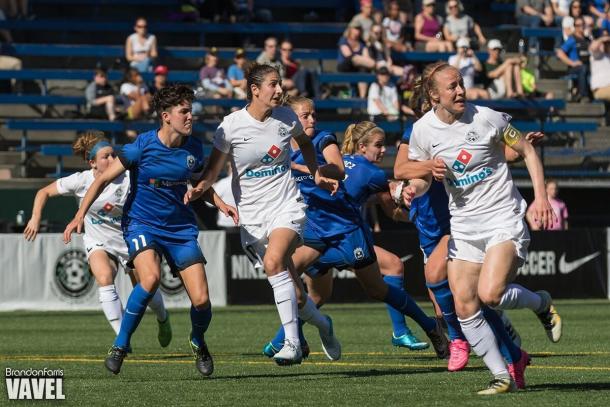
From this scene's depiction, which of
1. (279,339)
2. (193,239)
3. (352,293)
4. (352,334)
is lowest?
(352,293)

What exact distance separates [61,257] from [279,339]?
1016 cm

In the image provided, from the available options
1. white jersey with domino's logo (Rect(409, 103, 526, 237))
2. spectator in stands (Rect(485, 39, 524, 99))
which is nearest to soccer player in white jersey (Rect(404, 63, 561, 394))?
white jersey with domino's logo (Rect(409, 103, 526, 237))

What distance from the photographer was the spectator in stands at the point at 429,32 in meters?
28.7

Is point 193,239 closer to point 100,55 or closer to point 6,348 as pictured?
point 6,348

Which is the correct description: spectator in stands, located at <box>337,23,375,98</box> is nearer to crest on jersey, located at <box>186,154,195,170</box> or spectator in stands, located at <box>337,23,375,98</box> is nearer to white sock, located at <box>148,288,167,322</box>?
white sock, located at <box>148,288,167,322</box>

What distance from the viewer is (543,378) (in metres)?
9.91

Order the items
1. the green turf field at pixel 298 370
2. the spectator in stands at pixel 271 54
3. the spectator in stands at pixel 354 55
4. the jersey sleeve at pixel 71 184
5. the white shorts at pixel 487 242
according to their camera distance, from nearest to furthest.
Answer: the green turf field at pixel 298 370, the white shorts at pixel 487 242, the jersey sleeve at pixel 71 184, the spectator in stands at pixel 271 54, the spectator in stands at pixel 354 55

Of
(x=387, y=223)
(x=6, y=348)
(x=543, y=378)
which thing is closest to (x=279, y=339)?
(x=543, y=378)

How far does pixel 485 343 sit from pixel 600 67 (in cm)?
2025

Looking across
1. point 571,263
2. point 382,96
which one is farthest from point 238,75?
point 571,263

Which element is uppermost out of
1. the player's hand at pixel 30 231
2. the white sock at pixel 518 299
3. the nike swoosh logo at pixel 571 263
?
the player's hand at pixel 30 231

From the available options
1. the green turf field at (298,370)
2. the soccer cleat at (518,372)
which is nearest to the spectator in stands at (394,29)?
the green turf field at (298,370)

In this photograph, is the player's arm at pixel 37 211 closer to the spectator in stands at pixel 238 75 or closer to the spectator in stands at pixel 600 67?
the spectator in stands at pixel 238 75

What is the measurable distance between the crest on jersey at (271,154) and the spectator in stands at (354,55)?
1691 cm
